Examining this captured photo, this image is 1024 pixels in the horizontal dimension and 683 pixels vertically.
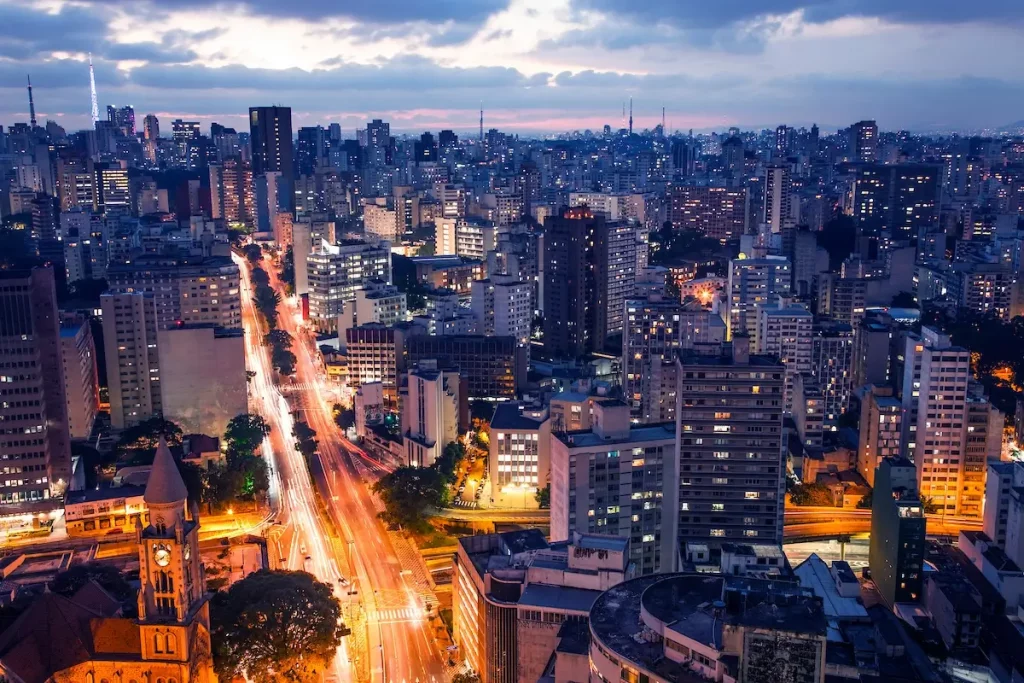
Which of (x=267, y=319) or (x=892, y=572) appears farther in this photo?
(x=267, y=319)

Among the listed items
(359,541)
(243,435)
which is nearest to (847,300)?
(243,435)

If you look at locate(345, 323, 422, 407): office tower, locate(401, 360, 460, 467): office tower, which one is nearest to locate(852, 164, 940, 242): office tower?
locate(345, 323, 422, 407): office tower

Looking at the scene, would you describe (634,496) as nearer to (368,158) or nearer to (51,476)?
(51,476)

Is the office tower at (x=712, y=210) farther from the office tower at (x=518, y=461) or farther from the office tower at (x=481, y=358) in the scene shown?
the office tower at (x=518, y=461)

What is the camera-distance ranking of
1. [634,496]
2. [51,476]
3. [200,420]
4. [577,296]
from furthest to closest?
[577,296]
[200,420]
[51,476]
[634,496]

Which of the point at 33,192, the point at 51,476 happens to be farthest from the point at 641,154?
the point at 51,476

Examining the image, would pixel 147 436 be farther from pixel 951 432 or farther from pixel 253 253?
pixel 253 253
